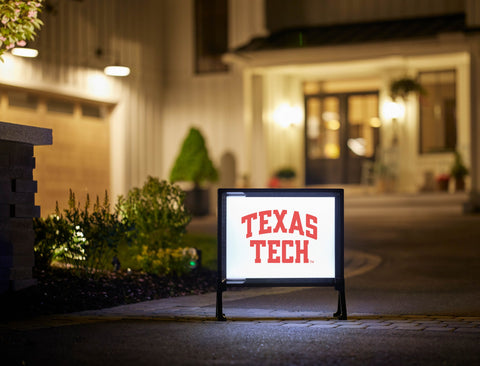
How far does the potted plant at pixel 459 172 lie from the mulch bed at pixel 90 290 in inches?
452

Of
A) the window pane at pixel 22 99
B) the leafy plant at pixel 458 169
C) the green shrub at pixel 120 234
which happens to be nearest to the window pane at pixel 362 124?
the leafy plant at pixel 458 169

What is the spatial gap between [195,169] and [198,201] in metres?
0.87

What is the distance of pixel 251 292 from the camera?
9.27 metres

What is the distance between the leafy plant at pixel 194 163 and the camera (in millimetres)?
21312

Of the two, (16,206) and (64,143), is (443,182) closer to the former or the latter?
(64,143)

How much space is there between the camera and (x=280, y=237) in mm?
7113

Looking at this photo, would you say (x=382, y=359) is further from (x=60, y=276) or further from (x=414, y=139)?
(x=414, y=139)

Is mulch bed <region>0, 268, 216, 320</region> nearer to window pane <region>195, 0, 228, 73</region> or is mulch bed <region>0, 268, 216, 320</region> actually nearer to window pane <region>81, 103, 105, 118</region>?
window pane <region>81, 103, 105, 118</region>

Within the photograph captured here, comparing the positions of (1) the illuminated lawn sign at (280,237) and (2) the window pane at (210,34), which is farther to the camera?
(2) the window pane at (210,34)

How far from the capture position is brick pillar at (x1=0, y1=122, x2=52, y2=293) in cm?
771

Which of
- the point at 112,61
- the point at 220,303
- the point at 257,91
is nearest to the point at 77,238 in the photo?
the point at 220,303

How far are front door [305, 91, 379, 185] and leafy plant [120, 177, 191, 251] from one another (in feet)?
46.0

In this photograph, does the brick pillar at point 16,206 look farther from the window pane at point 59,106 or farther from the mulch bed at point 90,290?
the window pane at point 59,106

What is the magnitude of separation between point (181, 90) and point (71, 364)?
19.0 metres
